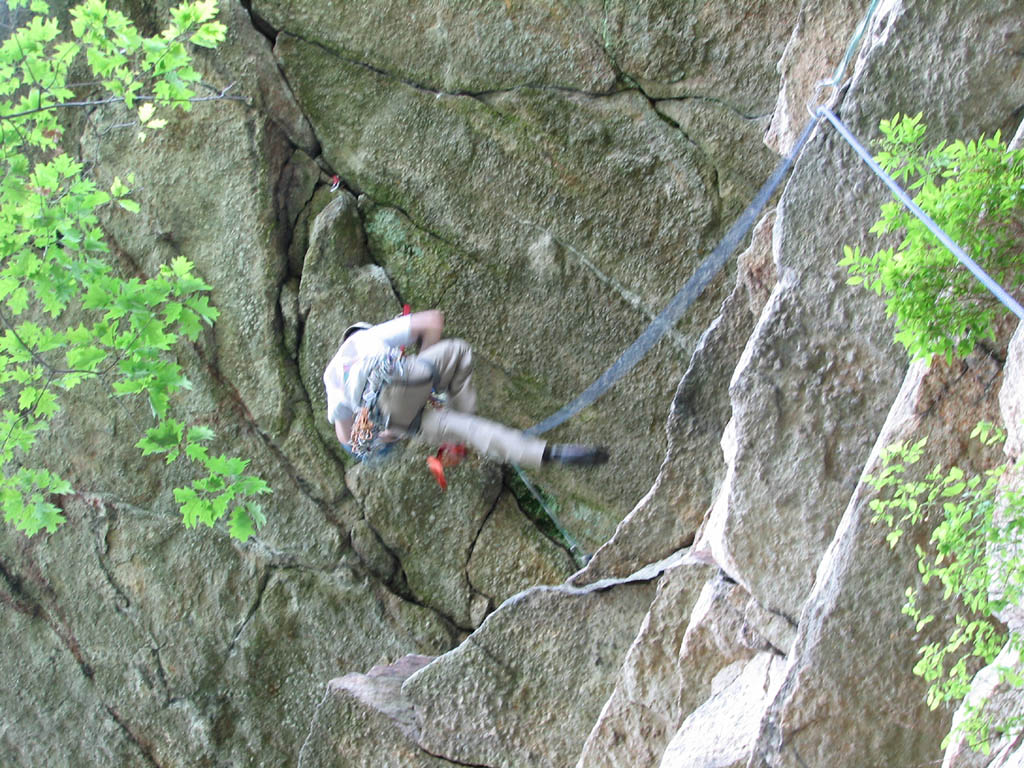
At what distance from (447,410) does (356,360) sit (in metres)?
0.55

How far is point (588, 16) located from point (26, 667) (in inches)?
280

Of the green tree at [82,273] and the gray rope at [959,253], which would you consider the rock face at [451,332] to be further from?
the gray rope at [959,253]

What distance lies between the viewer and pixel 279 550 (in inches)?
307

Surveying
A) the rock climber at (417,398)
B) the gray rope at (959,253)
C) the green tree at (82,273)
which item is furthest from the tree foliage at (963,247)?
the green tree at (82,273)

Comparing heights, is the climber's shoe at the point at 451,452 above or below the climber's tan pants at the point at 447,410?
below

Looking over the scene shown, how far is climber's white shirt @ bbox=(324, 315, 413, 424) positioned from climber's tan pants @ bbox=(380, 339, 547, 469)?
16 centimetres

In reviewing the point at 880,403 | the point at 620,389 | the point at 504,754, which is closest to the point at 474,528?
the point at 620,389

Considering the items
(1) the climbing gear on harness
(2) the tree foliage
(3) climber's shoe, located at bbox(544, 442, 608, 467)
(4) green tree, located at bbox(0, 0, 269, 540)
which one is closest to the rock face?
(3) climber's shoe, located at bbox(544, 442, 608, 467)

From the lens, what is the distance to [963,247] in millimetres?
3236

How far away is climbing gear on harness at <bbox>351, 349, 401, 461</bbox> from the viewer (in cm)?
492

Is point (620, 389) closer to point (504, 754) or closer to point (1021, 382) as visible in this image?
point (504, 754)

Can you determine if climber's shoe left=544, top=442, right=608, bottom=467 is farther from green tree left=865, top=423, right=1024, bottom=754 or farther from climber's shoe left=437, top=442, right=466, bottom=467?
green tree left=865, top=423, right=1024, bottom=754

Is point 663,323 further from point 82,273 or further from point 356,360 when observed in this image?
point 82,273

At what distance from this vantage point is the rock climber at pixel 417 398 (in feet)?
16.0
